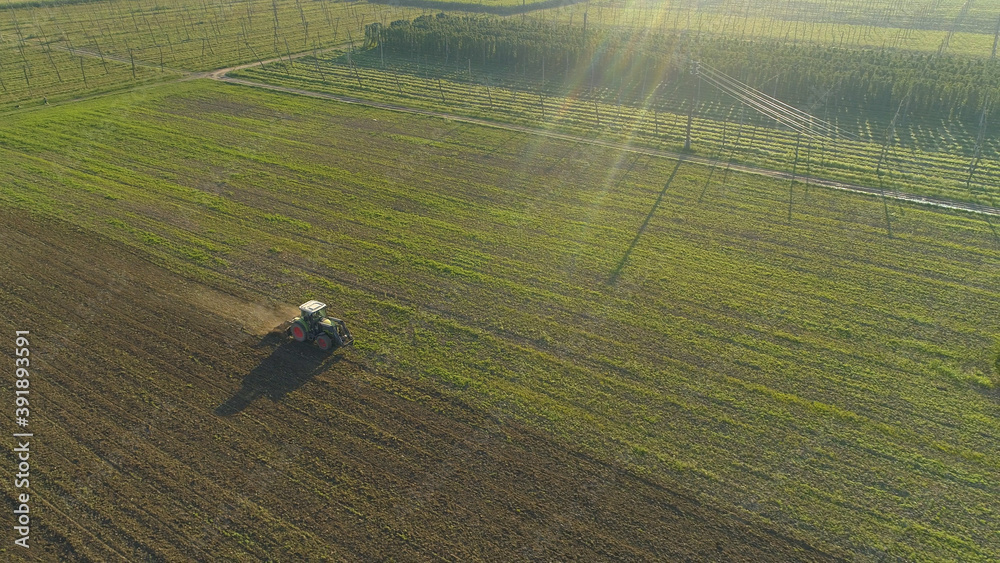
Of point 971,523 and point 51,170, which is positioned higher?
point 51,170

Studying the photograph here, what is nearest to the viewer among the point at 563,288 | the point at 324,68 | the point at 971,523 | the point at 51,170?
the point at 971,523

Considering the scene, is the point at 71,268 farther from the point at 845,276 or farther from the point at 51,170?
the point at 845,276

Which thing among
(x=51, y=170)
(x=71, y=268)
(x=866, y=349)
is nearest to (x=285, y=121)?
(x=51, y=170)

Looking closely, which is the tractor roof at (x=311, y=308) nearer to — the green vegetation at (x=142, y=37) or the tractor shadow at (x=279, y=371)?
the tractor shadow at (x=279, y=371)

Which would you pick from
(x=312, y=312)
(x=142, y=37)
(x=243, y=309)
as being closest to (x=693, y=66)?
(x=312, y=312)

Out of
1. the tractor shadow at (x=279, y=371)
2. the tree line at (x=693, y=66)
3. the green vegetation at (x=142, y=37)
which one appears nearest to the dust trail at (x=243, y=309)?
the tractor shadow at (x=279, y=371)
